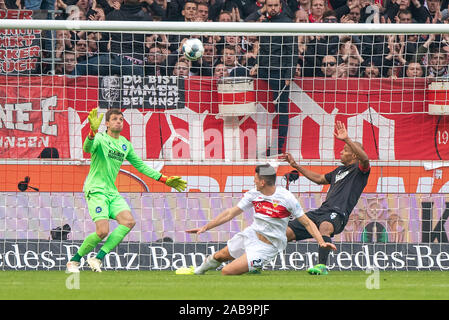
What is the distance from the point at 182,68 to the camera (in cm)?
1469

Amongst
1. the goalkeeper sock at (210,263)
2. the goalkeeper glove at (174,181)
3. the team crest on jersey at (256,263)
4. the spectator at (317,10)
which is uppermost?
the spectator at (317,10)

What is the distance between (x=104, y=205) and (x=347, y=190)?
3.35 meters

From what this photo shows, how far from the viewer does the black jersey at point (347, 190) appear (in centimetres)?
1197

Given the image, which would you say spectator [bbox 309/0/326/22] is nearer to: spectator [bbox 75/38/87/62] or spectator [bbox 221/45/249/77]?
spectator [bbox 221/45/249/77]

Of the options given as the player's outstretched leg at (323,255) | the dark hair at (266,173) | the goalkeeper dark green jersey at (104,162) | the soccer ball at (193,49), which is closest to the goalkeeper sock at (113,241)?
the goalkeeper dark green jersey at (104,162)

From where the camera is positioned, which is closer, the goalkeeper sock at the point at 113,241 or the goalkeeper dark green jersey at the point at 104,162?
the goalkeeper sock at the point at 113,241

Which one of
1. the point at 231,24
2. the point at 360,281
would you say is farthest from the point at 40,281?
the point at 231,24

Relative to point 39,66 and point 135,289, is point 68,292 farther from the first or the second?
point 39,66

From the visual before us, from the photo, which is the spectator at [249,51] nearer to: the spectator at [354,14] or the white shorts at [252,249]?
the spectator at [354,14]

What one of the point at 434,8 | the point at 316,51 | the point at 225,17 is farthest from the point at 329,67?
the point at 434,8

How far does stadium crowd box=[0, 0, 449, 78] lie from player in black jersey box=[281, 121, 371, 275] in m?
2.74

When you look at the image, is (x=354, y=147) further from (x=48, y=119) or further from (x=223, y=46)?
(x=48, y=119)

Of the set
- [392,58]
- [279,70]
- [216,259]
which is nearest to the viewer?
[216,259]

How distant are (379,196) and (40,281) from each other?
6.02 metres
